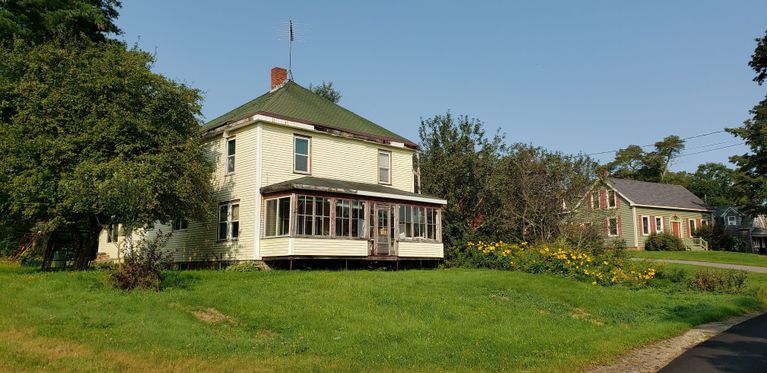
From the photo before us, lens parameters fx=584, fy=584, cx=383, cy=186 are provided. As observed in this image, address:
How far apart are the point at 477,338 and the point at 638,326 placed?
16.6 feet

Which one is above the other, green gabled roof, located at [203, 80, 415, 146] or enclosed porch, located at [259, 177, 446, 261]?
green gabled roof, located at [203, 80, 415, 146]

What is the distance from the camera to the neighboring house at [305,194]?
72.4 feet

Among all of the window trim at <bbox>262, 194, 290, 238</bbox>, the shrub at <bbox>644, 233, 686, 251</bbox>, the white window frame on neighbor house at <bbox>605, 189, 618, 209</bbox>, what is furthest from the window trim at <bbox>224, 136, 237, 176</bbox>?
the shrub at <bbox>644, 233, 686, 251</bbox>

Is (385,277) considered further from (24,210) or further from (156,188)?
(24,210)

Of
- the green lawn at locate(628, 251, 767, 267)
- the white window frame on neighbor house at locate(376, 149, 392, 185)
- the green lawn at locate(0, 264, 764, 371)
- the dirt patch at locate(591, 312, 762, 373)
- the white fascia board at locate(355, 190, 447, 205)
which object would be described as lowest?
the dirt patch at locate(591, 312, 762, 373)

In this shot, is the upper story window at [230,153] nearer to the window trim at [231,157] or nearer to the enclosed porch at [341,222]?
the window trim at [231,157]

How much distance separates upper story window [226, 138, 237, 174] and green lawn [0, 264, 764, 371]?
726 centimetres

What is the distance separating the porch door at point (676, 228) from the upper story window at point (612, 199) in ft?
19.3

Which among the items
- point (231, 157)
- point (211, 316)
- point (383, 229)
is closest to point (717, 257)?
point (383, 229)

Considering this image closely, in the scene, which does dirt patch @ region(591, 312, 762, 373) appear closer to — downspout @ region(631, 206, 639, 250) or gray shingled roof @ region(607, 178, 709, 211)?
downspout @ region(631, 206, 639, 250)

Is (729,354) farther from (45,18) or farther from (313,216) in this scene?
(45,18)

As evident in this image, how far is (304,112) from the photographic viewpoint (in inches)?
1015

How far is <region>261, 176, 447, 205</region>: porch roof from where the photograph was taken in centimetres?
2161

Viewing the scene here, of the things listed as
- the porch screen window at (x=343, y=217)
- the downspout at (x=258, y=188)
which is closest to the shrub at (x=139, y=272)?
the downspout at (x=258, y=188)
